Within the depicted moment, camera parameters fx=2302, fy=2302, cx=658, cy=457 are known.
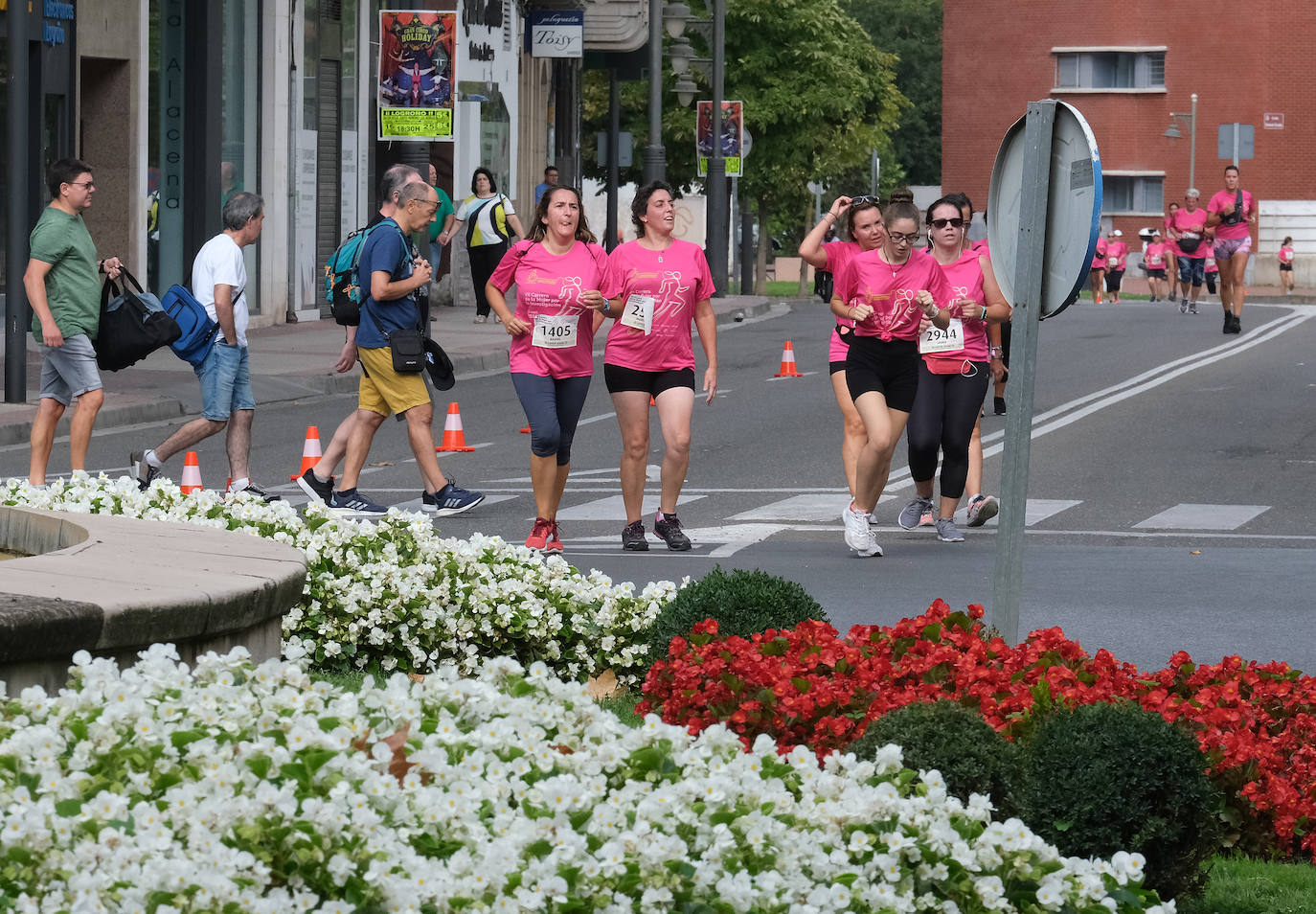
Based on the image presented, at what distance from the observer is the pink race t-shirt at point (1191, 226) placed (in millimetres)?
32938

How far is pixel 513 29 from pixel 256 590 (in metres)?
32.9

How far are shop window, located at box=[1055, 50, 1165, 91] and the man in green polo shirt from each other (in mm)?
52600

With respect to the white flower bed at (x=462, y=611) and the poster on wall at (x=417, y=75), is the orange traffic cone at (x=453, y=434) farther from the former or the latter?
the white flower bed at (x=462, y=611)

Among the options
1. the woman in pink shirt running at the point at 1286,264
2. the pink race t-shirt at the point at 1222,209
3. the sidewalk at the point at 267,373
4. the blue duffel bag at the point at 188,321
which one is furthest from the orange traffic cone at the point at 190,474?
the woman in pink shirt running at the point at 1286,264

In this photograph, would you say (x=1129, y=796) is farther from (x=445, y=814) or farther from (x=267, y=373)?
(x=267, y=373)

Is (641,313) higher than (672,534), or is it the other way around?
(641,313)

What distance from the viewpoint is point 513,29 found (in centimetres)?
3738

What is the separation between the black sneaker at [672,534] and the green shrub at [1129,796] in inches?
246

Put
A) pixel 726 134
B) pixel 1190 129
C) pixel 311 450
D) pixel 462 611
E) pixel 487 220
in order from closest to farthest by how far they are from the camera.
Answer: pixel 462 611 → pixel 311 450 → pixel 487 220 → pixel 726 134 → pixel 1190 129

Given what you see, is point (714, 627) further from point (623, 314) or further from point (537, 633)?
point (623, 314)

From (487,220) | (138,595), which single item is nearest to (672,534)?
(138,595)

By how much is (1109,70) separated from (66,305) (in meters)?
53.3

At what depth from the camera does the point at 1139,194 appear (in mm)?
62531

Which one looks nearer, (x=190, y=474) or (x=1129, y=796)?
(x=1129, y=796)
